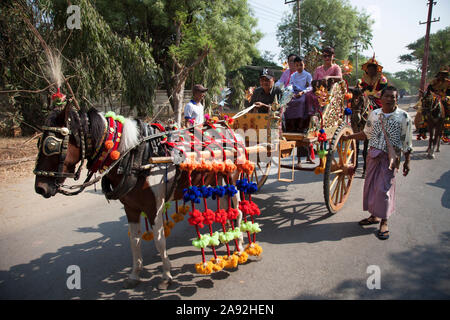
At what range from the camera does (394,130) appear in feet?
12.0

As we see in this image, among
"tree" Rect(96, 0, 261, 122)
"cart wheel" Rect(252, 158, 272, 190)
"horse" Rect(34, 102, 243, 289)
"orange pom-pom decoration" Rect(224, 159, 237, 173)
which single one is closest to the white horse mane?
"horse" Rect(34, 102, 243, 289)

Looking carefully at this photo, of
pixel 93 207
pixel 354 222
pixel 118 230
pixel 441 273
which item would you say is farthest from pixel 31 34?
pixel 441 273

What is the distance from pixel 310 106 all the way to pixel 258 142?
3.74ft

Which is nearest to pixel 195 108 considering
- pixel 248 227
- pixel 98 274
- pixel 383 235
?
pixel 248 227

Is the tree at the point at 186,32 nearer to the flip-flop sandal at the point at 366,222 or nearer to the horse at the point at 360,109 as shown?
the horse at the point at 360,109

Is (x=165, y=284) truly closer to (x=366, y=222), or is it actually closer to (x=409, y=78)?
(x=366, y=222)

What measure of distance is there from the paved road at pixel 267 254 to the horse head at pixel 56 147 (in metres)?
1.26

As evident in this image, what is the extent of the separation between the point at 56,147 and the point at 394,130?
12.5 feet

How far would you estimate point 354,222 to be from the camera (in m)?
4.23

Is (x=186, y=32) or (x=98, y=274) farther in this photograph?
(x=186, y=32)

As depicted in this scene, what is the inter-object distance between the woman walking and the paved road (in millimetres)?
408

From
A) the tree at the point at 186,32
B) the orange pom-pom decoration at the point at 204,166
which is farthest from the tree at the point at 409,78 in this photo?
the orange pom-pom decoration at the point at 204,166

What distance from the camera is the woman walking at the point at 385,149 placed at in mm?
3623

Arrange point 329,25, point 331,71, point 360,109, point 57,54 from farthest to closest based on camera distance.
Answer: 1. point 329,25
2. point 57,54
3. point 360,109
4. point 331,71
